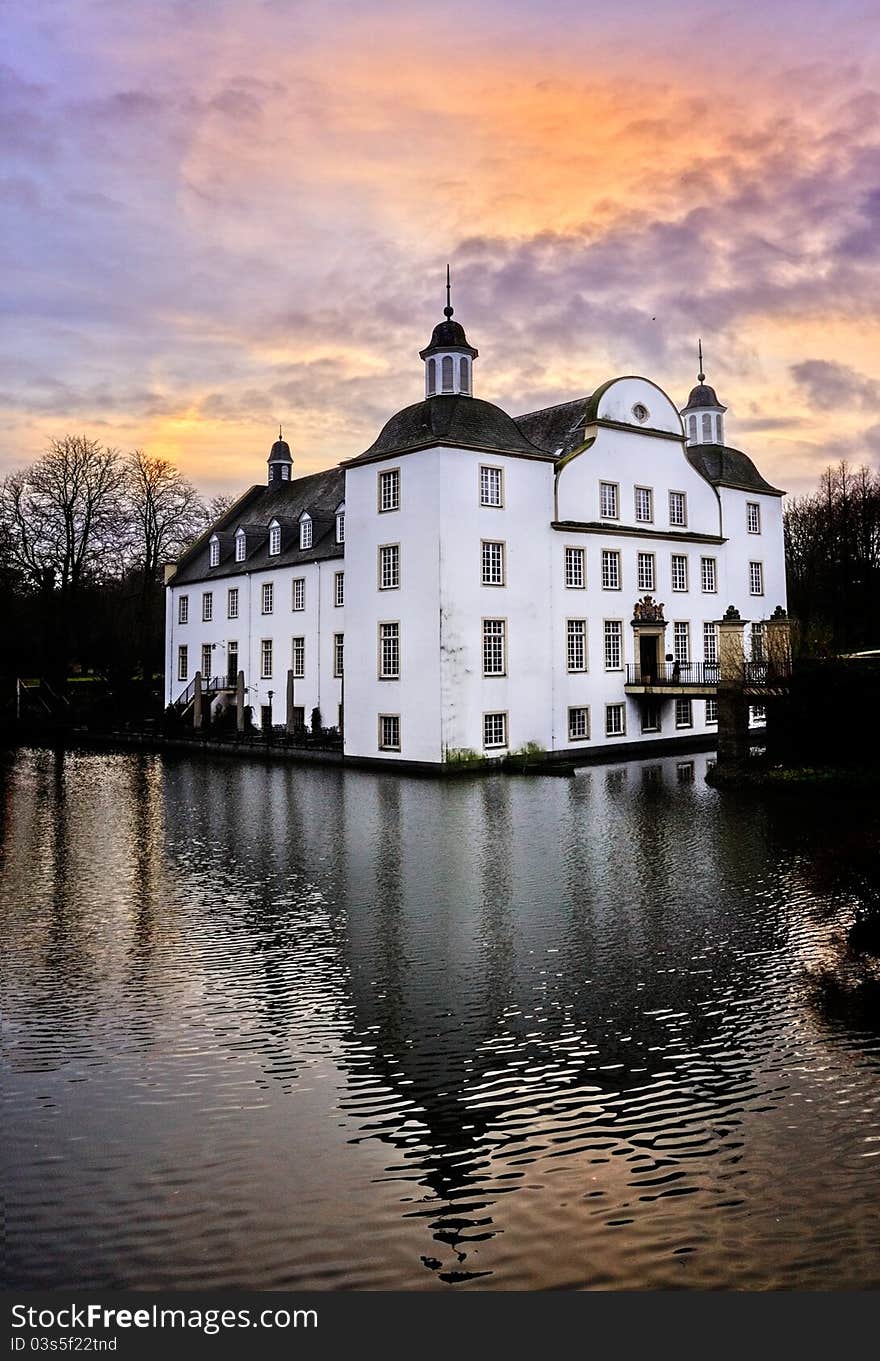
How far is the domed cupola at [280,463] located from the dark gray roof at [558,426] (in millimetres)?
14465

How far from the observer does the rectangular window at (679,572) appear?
35.6 m

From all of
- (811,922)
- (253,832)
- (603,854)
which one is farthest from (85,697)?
(811,922)

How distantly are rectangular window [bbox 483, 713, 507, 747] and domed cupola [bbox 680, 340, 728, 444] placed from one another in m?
17.5

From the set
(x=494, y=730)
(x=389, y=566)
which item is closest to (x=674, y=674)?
(x=494, y=730)

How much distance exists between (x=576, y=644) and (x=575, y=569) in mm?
2369

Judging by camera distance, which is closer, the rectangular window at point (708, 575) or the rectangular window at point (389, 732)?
the rectangular window at point (389, 732)

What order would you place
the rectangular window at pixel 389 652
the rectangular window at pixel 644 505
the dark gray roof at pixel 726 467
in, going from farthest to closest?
the dark gray roof at pixel 726 467 < the rectangular window at pixel 644 505 < the rectangular window at pixel 389 652

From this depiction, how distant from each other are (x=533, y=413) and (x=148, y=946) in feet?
97.6

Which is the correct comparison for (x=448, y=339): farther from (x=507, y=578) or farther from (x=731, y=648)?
(x=731, y=648)

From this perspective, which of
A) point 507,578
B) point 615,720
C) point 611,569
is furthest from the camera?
point 611,569

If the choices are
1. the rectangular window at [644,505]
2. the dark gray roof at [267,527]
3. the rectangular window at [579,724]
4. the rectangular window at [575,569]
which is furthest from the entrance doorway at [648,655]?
the dark gray roof at [267,527]

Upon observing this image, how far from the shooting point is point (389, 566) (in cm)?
2994

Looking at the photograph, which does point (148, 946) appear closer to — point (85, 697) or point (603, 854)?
point (603, 854)

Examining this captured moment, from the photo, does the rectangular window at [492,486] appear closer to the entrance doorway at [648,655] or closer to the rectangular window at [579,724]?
the rectangular window at [579,724]
